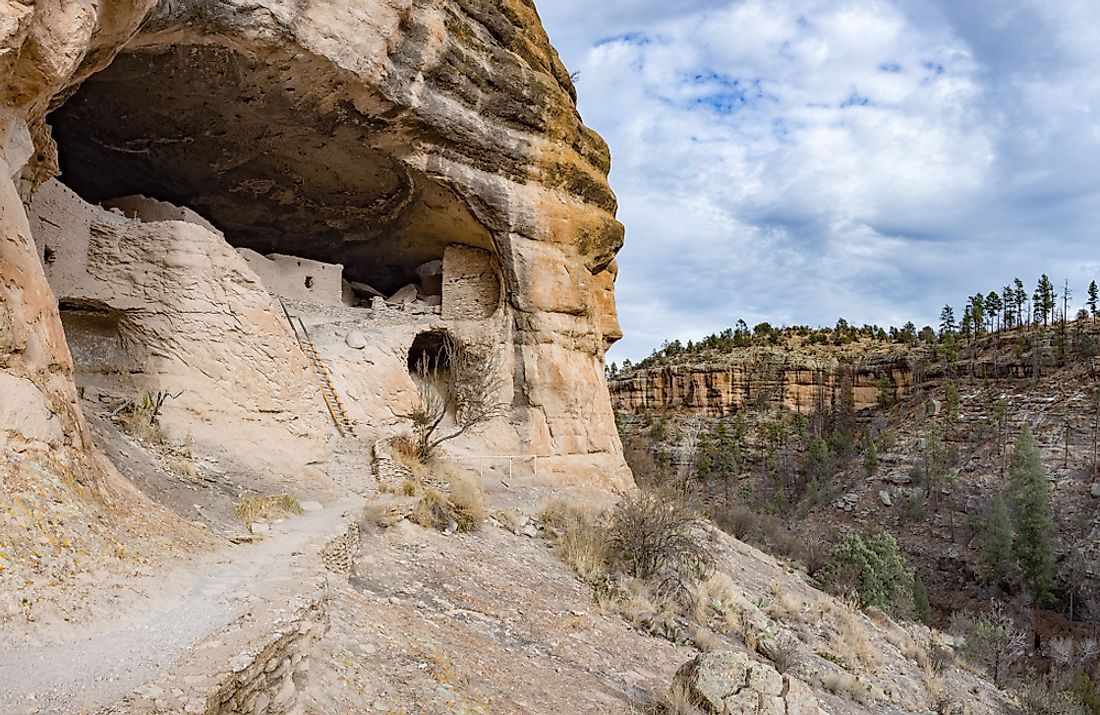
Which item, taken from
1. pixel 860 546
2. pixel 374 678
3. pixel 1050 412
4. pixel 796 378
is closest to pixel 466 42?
pixel 374 678

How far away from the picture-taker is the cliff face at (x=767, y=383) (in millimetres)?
48750

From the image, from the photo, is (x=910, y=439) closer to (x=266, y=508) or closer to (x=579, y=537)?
(x=579, y=537)

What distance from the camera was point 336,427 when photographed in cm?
1055

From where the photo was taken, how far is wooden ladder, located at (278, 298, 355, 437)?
10625 millimetres

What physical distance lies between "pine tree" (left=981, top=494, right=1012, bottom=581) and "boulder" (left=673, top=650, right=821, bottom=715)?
24358 mm

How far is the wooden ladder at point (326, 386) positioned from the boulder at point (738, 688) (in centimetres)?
682

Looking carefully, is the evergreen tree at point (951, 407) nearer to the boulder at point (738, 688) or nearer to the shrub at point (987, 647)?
the shrub at point (987, 647)

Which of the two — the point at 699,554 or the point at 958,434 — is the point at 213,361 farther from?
the point at 958,434

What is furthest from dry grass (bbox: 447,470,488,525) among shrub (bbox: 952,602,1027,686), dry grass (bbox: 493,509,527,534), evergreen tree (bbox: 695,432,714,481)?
evergreen tree (bbox: 695,432,714,481)

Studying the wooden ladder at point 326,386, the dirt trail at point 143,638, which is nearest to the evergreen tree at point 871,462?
the wooden ladder at point 326,386

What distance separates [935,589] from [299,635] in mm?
27557

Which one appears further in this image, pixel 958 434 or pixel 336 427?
pixel 958 434

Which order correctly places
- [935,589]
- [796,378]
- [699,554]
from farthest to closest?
1. [796,378]
2. [935,589]
3. [699,554]

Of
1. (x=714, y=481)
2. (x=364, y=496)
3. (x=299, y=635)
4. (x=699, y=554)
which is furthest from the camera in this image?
(x=714, y=481)
